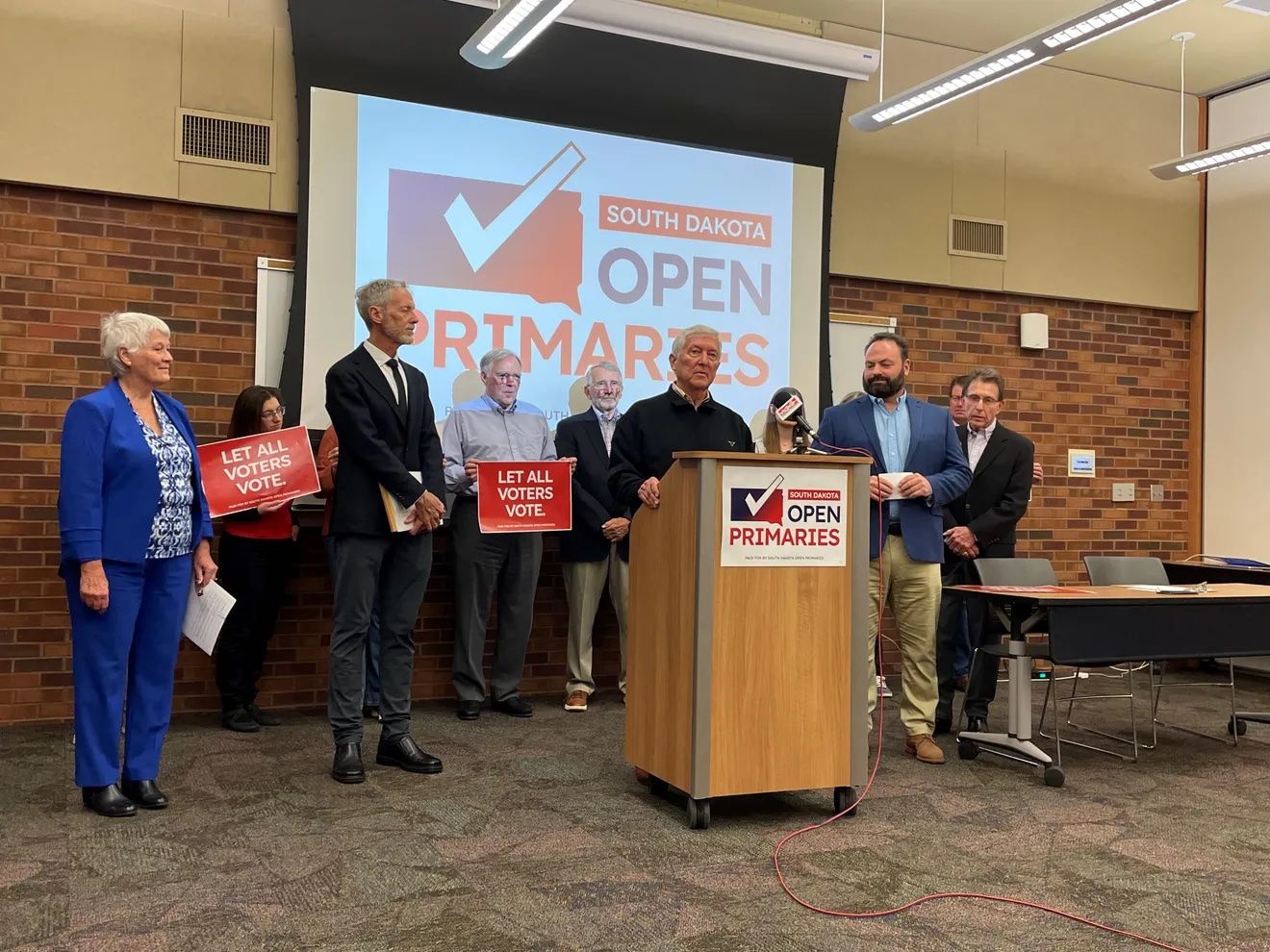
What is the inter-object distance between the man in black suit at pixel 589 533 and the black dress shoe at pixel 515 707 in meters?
0.24

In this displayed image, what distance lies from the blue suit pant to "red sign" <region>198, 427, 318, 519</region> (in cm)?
105

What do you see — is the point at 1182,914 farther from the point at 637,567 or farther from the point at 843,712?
the point at 637,567

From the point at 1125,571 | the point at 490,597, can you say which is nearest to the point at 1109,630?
the point at 1125,571

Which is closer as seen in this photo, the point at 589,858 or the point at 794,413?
the point at 589,858

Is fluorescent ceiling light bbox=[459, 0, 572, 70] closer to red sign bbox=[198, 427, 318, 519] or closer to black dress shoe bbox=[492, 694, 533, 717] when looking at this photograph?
red sign bbox=[198, 427, 318, 519]

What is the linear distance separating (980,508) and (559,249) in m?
2.64

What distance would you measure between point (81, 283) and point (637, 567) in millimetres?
3260

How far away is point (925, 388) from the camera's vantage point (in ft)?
23.6

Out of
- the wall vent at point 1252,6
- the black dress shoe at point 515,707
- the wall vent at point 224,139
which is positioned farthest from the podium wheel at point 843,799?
the wall vent at point 1252,6

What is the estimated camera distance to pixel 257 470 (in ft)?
16.0

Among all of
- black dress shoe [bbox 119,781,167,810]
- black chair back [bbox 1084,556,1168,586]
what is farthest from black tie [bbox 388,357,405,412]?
black chair back [bbox 1084,556,1168,586]

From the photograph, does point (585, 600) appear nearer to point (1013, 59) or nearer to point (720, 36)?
point (720, 36)

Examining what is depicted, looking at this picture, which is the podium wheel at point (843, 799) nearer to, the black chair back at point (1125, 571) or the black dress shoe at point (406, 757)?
the black dress shoe at point (406, 757)

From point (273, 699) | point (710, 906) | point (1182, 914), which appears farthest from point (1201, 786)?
point (273, 699)
